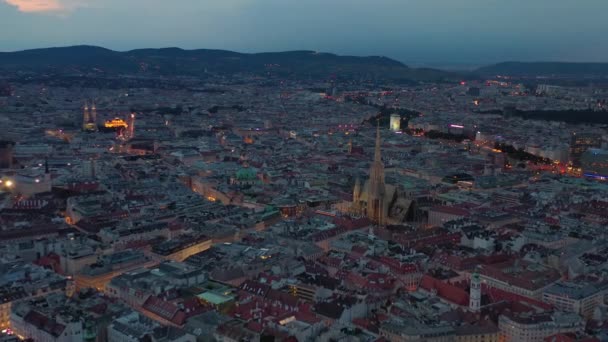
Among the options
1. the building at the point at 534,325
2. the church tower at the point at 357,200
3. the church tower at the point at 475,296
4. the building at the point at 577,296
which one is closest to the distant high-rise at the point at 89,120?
the church tower at the point at 357,200

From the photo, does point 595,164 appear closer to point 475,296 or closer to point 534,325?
point 475,296

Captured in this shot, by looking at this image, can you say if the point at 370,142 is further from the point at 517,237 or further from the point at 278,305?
the point at 278,305

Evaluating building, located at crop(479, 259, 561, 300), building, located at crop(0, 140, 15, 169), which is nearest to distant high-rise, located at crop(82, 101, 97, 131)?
building, located at crop(0, 140, 15, 169)

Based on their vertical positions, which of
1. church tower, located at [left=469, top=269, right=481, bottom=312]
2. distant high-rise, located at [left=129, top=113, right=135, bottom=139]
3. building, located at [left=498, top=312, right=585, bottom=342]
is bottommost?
distant high-rise, located at [left=129, top=113, right=135, bottom=139]

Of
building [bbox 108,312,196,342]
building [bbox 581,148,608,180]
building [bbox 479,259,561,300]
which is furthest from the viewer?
building [bbox 581,148,608,180]

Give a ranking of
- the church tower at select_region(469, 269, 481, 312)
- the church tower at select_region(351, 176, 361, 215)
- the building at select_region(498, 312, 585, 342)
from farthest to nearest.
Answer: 1. the church tower at select_region(351, 176, 361, 215)
2. the church tower at select_region(469, 269, 481, 312)
3. the building at select_region(498, 312, 585, 342)

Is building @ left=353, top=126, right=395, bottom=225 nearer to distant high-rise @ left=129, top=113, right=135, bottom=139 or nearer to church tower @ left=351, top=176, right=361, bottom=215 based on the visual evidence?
church tower @ left=351, top=176, right=361, bottom=215

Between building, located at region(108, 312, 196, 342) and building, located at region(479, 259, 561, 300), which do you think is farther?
building, located at region(479, 259, 561, 300)

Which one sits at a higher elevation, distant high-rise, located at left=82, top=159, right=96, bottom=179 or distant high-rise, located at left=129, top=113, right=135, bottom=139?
distant high-rise, located at left=82, top=159, right=96, bottom=179

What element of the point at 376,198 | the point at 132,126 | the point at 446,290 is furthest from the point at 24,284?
the point at 132,126

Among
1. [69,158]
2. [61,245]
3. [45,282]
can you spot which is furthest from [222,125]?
[45,282]
